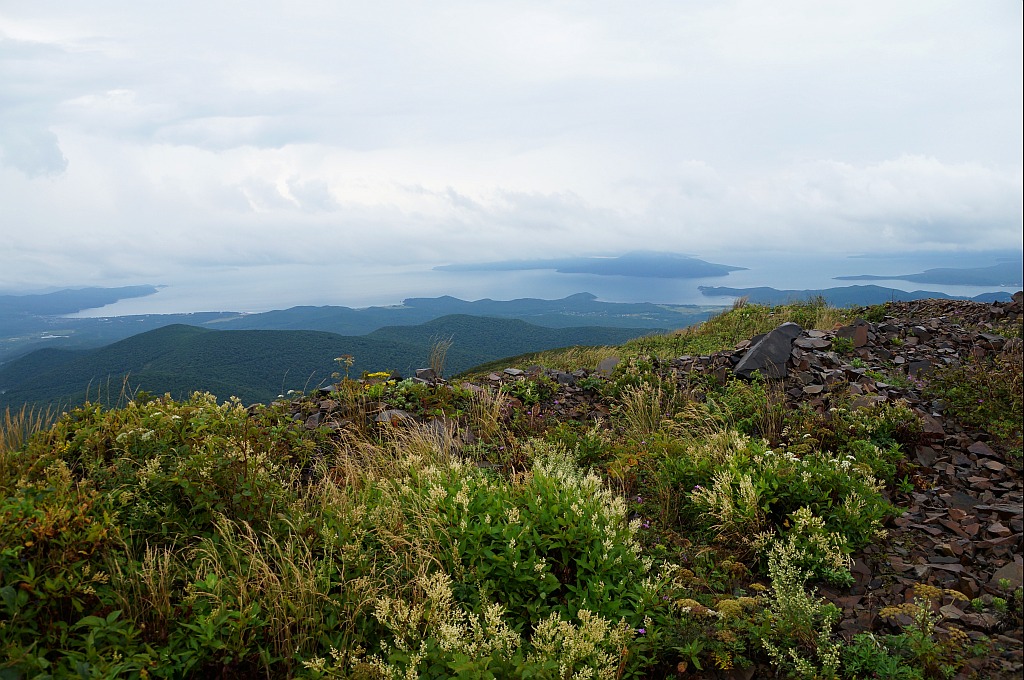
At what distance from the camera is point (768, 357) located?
27.9ft

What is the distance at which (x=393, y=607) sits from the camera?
2998 millimetres

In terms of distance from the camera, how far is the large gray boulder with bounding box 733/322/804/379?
27.1ft

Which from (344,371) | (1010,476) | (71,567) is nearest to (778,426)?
(1010,476)

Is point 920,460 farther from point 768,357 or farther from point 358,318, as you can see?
point 358,318

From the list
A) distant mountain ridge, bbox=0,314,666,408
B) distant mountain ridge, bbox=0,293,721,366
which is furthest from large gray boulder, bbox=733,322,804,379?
distant mountain ridge, bbox=0,293,721,366

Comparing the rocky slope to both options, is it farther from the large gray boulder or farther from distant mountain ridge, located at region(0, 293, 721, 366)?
distant mountain ridge, located at region(0, 293, 721, 366)

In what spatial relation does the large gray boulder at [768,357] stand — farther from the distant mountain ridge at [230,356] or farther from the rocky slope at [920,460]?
the distant mountain ridge at [230,356]

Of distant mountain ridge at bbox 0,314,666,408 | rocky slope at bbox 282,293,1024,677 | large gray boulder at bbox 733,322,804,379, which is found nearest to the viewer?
rocky slope at bbox 282,293,1024,677

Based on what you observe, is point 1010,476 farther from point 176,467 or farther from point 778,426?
point 176,467

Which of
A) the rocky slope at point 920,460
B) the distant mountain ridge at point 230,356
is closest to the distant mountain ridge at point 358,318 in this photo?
the distant mountain ridge at point 230,356

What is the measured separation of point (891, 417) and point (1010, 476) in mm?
1047

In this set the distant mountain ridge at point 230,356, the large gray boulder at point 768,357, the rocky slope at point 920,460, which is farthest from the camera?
the distant mountain ridge at point 230,356

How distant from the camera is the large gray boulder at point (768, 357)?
27.1 ft

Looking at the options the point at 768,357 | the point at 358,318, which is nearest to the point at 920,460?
the point at 768,357
